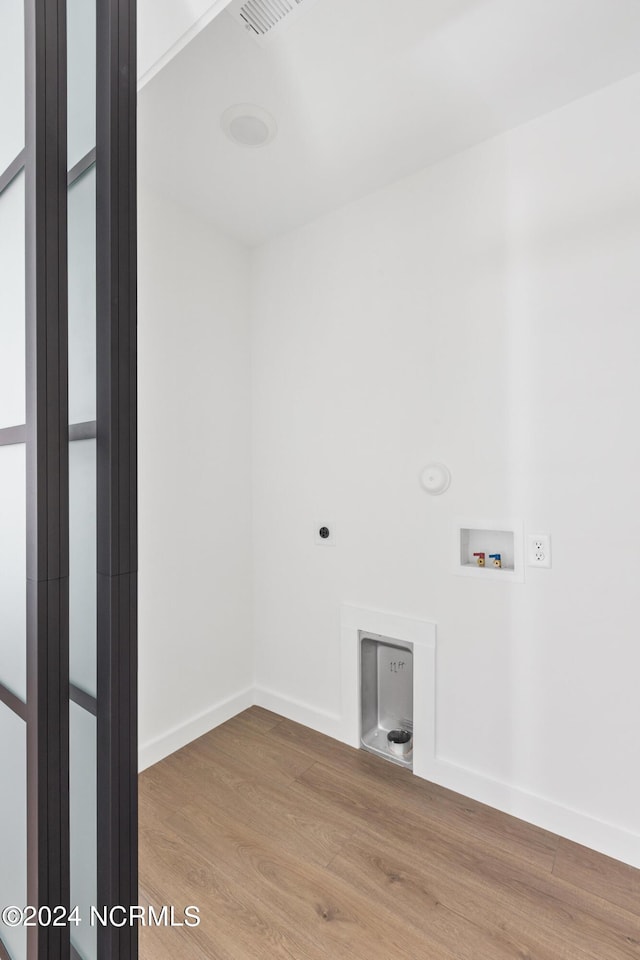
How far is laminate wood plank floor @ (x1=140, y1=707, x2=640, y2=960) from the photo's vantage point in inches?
49.8

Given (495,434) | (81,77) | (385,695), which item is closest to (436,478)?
(495,434)

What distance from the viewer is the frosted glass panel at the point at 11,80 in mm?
968

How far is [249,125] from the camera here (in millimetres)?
1672

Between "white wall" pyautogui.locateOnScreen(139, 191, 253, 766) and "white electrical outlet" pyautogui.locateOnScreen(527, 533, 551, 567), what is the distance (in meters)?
1.40

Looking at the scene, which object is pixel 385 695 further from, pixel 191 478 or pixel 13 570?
pixel 13 570

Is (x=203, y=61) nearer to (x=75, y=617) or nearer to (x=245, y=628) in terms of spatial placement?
(x=75, y=617)

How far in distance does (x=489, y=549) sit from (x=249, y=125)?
1.74 meters

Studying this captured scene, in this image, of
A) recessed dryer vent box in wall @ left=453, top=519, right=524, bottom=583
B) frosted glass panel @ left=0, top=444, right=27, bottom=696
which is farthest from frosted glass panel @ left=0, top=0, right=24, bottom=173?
recessed dryer vent box in wall @ left=453, top=519, right=524, bottom=583

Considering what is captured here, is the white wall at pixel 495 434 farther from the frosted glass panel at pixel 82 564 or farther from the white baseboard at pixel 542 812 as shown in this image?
the frosted glass panel at pixel 82 564

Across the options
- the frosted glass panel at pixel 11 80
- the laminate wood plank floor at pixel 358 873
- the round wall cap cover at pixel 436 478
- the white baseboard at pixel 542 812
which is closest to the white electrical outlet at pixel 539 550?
the round wall cap cover at pixel 436 478

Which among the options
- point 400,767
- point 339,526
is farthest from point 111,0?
point 400,767

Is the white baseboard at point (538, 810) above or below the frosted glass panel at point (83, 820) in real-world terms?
below

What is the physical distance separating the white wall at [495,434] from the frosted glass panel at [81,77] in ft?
4.38

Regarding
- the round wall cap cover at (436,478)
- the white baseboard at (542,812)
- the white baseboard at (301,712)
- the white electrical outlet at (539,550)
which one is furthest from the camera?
the white baseboard at (301,712)
